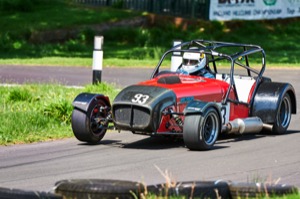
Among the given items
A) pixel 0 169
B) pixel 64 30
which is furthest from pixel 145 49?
pixel 0 169

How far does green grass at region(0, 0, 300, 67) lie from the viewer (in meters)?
26.9

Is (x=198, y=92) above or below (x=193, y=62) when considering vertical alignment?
below

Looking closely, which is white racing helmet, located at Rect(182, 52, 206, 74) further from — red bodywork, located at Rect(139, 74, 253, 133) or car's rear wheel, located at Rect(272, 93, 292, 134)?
car's rear wheel, located at Rect(272, 93, 292, 134)

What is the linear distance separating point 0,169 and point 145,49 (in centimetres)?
1862

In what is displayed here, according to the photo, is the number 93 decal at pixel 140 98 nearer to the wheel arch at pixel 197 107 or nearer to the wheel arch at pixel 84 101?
the wheel arch at pixel 197 107

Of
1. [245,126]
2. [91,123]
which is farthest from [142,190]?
A: [245,126]

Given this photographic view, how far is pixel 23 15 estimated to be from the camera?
108 feet

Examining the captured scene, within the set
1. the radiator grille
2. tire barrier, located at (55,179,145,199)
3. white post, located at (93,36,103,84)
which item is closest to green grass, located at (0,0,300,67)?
→ white post, located at (93,36,103,84)

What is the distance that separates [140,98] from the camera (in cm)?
1180

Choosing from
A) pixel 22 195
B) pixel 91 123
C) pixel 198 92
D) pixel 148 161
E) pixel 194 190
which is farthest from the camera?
pixel 198 92

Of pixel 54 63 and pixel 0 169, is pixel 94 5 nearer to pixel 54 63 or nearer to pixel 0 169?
pixel 54 63

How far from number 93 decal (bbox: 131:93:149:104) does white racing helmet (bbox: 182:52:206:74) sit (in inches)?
58.8

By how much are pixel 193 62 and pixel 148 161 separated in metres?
2.65

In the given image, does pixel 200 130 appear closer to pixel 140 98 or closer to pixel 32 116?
pixel 140 98
